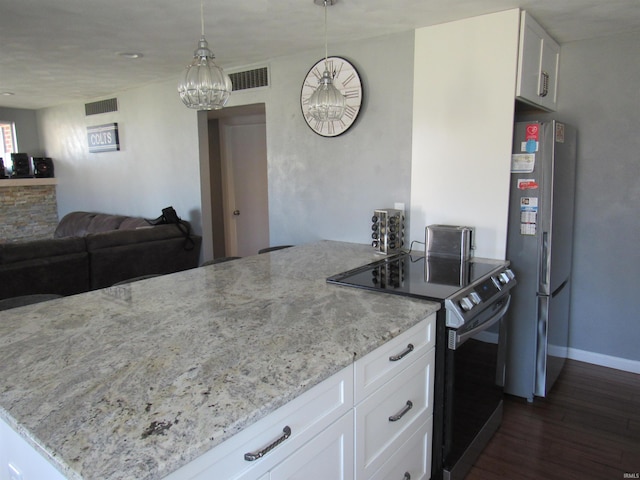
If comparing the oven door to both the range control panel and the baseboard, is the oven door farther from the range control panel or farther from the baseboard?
the baseboard

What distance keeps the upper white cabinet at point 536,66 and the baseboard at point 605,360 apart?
1813 millimetres

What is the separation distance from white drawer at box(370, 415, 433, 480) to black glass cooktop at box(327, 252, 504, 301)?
1.82 ft

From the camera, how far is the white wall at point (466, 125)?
8.55 feet

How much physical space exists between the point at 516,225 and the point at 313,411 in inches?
77.2

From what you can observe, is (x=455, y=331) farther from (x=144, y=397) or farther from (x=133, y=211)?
(x=133, y=211)

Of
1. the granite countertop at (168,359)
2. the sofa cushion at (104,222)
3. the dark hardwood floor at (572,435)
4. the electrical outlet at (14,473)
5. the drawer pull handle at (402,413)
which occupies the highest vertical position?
the granite countertop at (168,359)

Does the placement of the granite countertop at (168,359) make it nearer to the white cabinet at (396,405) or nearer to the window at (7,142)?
the white cabinet at (396,405)

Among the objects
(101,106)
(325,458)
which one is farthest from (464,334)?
(101,106)

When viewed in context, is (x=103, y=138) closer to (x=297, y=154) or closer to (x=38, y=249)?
(x=38, y=249)

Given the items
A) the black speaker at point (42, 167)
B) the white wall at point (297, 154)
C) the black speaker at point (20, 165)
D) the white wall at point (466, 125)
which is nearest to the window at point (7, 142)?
the black speaker at point (20, 165)

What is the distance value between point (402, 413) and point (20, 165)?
6606mm

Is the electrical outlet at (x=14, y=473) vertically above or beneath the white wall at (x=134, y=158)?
beneath

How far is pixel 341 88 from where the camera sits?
3273mm

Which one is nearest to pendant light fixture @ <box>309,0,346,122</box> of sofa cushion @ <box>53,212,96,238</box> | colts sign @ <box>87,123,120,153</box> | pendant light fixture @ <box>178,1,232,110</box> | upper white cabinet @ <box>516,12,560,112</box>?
pendant light fixture @ <box>178,1,232,110</box>
